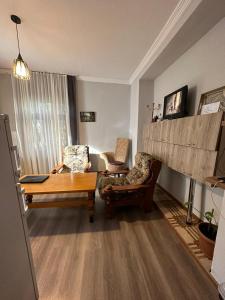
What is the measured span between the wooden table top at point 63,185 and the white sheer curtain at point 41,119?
1.45 m

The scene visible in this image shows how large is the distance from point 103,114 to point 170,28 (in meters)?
2.42

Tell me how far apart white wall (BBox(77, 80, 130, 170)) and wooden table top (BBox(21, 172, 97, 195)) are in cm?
166

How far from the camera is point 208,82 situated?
1.73m

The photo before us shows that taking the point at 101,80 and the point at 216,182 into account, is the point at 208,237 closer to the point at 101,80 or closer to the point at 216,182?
the point at 216,182

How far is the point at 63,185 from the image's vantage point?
205 cm

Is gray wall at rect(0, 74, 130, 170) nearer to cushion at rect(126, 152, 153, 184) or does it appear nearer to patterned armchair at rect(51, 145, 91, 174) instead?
patterned armchair at rect(51, 145, 91, 174)

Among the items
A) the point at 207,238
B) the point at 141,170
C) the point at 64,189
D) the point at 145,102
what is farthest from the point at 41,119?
the point at 207,238

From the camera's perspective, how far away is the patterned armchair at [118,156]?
3614 mm

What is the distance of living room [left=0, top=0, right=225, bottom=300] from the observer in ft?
3.83

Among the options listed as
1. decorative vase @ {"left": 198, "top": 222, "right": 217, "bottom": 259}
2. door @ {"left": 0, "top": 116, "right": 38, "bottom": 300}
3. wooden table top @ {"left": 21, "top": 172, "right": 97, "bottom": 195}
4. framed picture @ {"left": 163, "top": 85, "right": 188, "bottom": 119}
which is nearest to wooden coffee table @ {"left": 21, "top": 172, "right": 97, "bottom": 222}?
wooden table top @ {"left": 21, "top": 172, "right": 97, "bottom": 195}

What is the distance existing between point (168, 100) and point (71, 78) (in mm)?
2535

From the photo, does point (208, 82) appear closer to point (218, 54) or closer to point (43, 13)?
point (218, 54)

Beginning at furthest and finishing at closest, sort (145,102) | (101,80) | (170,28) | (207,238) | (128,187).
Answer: (101,80)
(145,102)
(128,187)
(170,28)
(207,238)

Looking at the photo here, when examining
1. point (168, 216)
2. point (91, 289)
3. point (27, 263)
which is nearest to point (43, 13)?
point (27, 263)
